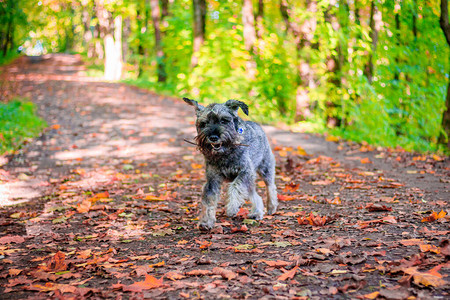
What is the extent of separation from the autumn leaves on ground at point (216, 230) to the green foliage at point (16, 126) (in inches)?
19.6

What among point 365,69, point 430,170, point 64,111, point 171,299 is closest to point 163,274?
point 171,299

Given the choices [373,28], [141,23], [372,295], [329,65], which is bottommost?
[372,295]

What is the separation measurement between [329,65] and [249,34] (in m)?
4.87

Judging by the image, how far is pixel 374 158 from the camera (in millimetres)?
10031

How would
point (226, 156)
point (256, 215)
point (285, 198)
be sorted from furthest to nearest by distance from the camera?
point (285, 198) < point (256, 215) < point (226, 156)

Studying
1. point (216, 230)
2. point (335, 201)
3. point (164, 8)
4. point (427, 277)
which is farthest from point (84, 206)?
point (164, 8)

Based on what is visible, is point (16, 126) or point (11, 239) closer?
point (11, 239)

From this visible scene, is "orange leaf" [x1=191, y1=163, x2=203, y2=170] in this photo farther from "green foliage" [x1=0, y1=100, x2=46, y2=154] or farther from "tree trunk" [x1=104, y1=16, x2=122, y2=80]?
"tree trunk" [x1=104, y1=16, x2=122, y2=80]

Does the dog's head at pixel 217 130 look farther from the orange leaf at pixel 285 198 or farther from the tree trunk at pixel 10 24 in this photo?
the tree trunk at pixel 10 24

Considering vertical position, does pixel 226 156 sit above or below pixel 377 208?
above

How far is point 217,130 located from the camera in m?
4.98

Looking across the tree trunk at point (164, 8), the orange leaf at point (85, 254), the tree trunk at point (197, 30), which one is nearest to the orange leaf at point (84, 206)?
the orange leaf at point (85, 254)

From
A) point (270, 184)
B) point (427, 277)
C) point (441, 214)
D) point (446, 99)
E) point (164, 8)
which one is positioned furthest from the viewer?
point (164, 8)

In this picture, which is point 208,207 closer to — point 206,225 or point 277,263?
point 206,225
